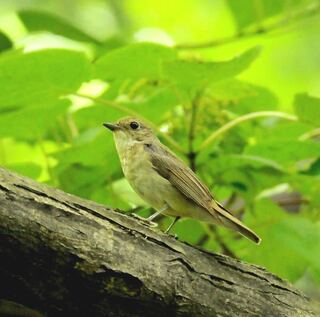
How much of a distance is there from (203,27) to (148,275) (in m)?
3.35

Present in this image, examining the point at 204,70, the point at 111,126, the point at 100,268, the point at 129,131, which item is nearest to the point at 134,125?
the point at 129,131

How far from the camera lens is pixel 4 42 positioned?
3811mm

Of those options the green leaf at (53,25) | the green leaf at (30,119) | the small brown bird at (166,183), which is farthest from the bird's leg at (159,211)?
the green leaf at (53,25)

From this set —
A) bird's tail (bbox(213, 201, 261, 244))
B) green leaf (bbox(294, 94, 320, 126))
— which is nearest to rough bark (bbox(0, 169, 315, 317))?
bird's tail (bbox(213, 201, 261, 244))

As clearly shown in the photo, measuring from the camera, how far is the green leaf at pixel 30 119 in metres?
3.38

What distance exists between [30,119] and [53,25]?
56 cm

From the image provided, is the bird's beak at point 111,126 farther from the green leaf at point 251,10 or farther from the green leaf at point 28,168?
the green leaf at point 251,10

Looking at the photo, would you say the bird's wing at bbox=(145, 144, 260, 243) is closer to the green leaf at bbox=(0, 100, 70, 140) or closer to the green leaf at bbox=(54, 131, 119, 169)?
the green leaf at bbox=(54, 131, 119, 169)

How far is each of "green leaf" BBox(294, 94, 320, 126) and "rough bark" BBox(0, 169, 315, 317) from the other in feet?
2.21

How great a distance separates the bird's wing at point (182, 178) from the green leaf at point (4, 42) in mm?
792

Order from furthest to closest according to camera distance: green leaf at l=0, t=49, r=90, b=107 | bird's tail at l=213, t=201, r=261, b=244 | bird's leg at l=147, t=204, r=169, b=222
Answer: bird's leg at l=147, t=204, r=169, b=222 < bird's tail at l=213, t=201, r=261, b=244 < green leaf at l=0, t=49, r=90, b=107

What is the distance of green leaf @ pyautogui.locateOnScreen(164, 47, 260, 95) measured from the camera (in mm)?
3156

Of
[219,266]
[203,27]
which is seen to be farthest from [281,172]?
[203,27]

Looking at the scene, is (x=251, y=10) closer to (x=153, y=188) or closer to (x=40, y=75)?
(x=153, y=188)
